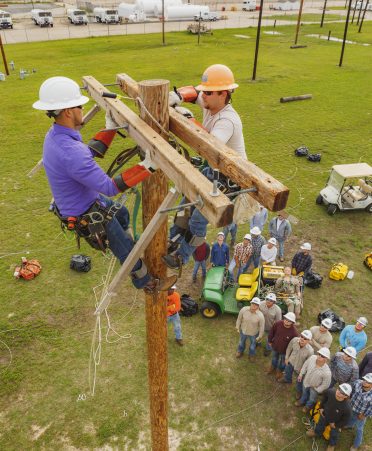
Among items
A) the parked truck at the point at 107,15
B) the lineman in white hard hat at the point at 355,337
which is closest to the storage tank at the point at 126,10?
the parked truck at the point at 107,15

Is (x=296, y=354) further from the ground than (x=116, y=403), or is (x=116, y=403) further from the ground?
(x=296, y=354)

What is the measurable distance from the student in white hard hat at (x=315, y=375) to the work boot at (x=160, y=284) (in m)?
4.44

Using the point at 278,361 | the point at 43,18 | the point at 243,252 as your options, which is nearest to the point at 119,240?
the point at 278,361

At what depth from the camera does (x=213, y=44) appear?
4394 centimetres

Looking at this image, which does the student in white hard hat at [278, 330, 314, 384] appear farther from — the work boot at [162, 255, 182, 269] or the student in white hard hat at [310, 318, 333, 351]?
the work boot at [162, 255, 182, 269]

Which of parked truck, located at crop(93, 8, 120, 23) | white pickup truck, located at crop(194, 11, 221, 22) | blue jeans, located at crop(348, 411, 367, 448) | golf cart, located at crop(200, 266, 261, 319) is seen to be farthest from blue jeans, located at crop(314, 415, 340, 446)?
white pickup truck, located at crop(194, 11, 221, 22)

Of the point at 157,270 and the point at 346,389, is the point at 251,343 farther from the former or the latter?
the point at 157,270

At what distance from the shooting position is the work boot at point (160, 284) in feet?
13.8

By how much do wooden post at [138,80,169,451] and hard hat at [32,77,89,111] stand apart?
0.84 meters

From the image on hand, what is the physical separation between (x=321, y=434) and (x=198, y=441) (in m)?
2.50

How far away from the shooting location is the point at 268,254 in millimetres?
10625

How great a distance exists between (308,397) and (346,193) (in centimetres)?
865

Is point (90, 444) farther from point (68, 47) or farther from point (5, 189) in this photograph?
point (68, 47)

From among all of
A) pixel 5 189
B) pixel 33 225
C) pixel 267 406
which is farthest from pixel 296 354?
pixel 5 189
